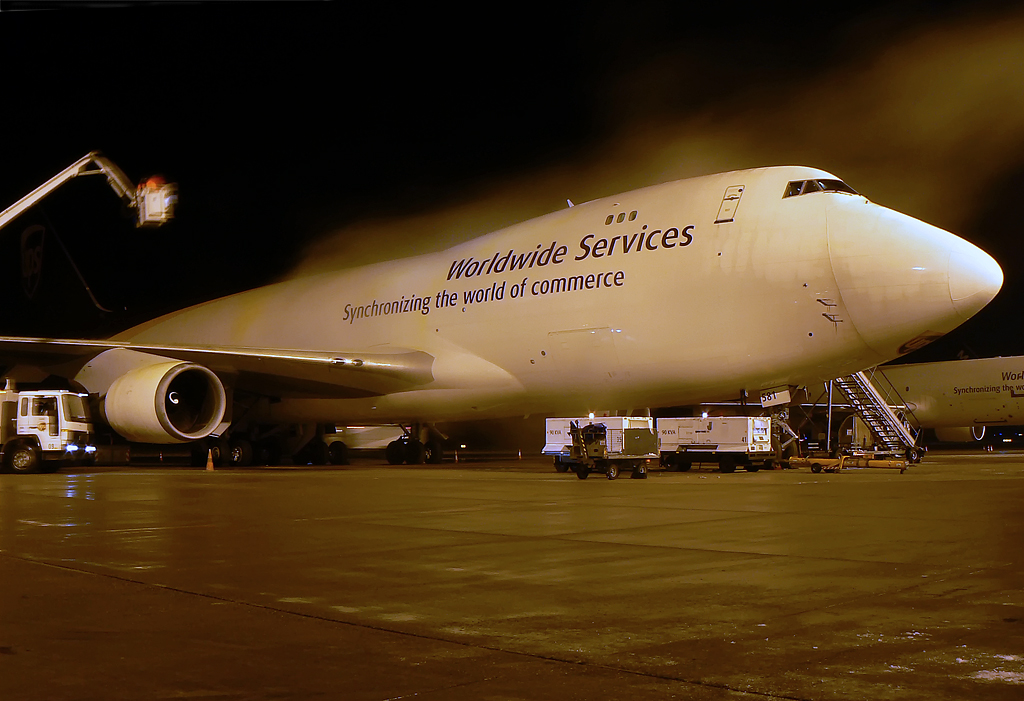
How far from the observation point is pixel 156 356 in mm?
20016

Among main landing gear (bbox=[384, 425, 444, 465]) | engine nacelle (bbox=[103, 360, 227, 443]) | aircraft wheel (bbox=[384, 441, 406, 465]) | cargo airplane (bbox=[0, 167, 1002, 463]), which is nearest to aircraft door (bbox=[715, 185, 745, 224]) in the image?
cargo airplane (bbox=[0, 167, 1002, 463])

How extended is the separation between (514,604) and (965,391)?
136 ft

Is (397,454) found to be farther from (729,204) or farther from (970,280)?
(970,280)

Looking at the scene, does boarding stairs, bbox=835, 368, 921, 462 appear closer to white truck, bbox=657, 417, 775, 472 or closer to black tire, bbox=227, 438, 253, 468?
white truck, bbox=657, 417, 775, 472

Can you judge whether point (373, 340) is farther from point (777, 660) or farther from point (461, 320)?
point (777, 660)

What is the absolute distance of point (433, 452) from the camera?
81.3 feet

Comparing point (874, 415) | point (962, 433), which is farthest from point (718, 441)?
point (962, 433)

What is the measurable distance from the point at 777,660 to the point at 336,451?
23275 mm

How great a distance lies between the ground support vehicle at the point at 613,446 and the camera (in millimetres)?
16234

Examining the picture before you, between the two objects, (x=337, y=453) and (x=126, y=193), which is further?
(x=337, y=453)

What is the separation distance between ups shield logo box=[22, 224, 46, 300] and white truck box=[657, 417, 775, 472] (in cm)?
2192

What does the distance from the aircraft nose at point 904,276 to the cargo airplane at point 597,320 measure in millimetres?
27

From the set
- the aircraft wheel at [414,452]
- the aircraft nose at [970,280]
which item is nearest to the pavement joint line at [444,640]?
the aircraft nose at [970,280]

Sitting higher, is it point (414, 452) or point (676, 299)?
point (676, 299)
